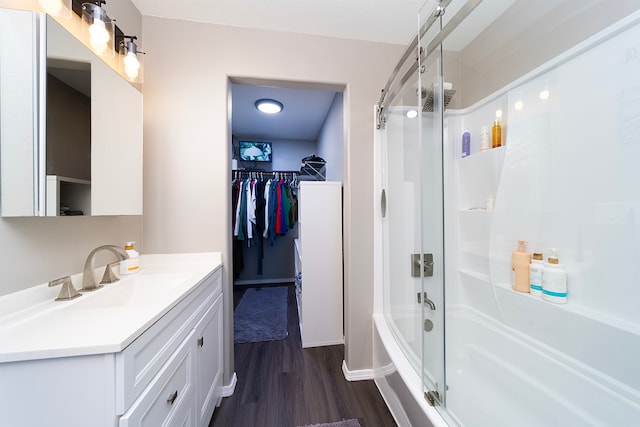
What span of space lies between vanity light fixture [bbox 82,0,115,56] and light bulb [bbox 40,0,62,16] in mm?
128

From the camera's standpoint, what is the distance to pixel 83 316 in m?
0.72

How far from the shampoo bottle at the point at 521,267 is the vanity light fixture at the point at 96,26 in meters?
2.41

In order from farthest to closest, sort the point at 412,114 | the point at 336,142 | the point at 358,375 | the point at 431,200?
the point at 336,142, the point at 358,375, the point at 412,114, the point at 431,200

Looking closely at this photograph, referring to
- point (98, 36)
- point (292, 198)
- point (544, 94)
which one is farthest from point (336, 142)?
point (98, 36)

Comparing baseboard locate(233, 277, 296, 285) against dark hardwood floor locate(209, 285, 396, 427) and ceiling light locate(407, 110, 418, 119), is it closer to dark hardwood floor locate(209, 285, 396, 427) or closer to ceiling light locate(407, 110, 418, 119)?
dark hardwood floor locate(209, 285, 396, 427)

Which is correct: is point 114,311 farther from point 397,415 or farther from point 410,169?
point 410,169

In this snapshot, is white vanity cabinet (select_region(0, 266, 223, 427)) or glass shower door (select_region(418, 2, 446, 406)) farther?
glass shower door (select_region(418, 2, 446, 406))

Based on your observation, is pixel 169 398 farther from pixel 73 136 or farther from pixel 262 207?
pixel 262 207

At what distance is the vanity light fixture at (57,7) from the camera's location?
852mm

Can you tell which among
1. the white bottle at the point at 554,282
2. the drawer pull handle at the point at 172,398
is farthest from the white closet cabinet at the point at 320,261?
the white bottle at the point at 554,282

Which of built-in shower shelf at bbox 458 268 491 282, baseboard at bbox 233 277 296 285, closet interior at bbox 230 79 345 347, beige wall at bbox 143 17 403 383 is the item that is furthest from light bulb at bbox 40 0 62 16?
baseboard at bbox 233 277 296 285

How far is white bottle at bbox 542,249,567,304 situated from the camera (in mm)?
1020

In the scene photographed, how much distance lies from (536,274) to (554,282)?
10 centimetres

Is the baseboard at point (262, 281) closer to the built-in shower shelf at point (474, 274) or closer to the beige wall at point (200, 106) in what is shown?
the beige wall at point (200, 106)
